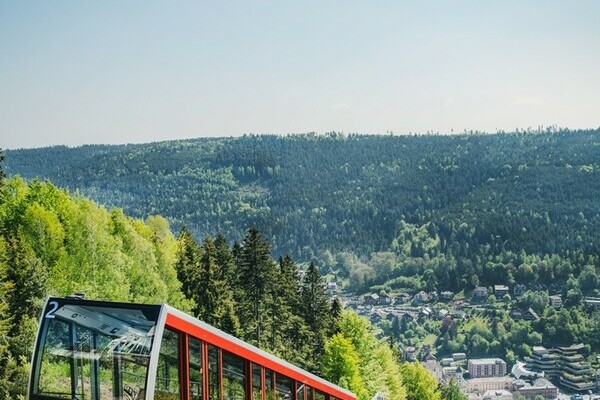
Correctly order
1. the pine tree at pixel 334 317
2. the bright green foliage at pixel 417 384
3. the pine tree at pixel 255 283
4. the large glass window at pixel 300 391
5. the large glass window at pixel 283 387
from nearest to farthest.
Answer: the large glass window at pixel 283 387
the large glass window at pixel 300 391
the pine tree at pixel 255 283
the pine tree at pixel 334 317
the bright green foliage at pixel 417 384

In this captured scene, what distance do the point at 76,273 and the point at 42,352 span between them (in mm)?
23322

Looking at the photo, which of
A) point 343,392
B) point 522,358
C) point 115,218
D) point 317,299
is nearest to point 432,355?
point 522,358

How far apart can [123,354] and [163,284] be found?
3106cm

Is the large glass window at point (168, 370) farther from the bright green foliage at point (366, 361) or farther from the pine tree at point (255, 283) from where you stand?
the pine tree at point (255, 283)

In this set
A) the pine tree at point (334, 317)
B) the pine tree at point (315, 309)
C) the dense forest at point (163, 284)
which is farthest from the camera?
the pine tree at point (334, 317)

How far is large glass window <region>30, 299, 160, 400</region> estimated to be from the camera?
557 inches

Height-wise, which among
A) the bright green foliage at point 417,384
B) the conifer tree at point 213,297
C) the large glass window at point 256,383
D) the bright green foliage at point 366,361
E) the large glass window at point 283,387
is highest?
the large glass window at point 256,383

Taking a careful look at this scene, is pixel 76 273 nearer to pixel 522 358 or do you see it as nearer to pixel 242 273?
pixel 242 273

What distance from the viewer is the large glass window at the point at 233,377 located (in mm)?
16219

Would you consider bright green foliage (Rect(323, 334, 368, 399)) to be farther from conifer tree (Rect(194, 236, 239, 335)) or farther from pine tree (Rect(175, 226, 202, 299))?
pine tree (Rect(175, 226, 202, 299))

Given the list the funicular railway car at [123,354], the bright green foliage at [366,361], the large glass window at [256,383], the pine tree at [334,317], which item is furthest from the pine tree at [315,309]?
the funicular railway car at [123,354]

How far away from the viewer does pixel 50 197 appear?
139ft

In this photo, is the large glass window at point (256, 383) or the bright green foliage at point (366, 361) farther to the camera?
the bright green foliage at point (366, 361)

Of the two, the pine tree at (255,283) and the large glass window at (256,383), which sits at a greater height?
the large glass window at (256,383)
